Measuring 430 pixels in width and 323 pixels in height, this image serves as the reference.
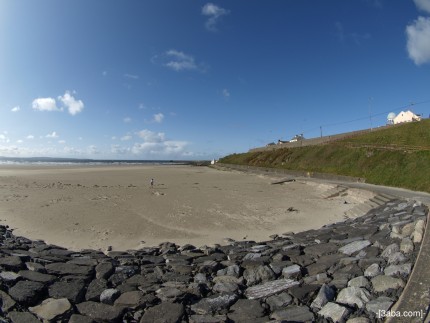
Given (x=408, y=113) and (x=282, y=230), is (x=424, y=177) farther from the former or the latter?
(x=408, y=113)

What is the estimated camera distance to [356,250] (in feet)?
23.0

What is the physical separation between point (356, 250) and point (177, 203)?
11.7m

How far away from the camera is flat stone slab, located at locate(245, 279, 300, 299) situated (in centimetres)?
555

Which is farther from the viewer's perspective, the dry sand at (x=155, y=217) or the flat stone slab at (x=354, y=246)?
the dry sand at (x=155, y=217)

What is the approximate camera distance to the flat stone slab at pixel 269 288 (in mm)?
5551

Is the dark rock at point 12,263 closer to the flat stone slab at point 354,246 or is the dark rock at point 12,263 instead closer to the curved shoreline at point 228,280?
the curved shoreline at point 228,280

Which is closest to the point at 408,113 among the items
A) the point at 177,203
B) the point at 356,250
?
the point at 177,203

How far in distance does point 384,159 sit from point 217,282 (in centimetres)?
2732

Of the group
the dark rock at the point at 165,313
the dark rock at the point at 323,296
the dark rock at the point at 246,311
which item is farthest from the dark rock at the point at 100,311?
the dark rock at the point at 323,296

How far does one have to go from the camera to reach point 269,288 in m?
5.69

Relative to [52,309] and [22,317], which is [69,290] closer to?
[52,309]

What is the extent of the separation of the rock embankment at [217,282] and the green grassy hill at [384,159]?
15.0 m

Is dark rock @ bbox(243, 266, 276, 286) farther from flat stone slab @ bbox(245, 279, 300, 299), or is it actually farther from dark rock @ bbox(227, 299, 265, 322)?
dark rock @ bbox(227, 299, 265, 322)

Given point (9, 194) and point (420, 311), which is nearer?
point (420, 311)
